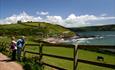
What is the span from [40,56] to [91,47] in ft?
16.9

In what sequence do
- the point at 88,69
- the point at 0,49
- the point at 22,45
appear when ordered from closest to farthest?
the point at 88,69, the point at 22,45, the point at 0,49

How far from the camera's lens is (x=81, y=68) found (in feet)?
55.2

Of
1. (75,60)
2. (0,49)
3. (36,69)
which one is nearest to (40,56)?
(36,69)

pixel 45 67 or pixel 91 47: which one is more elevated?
pixel 91 47

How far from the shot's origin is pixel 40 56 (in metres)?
15.1

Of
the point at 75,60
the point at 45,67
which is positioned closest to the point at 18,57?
the point at 45,67

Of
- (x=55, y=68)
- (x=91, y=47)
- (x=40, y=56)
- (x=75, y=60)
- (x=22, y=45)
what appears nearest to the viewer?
(x=91, y=47)

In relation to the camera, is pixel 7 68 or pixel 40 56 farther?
pixel 40 56

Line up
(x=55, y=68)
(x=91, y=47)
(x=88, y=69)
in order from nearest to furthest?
(x=91, y=47) → (x=55, y=68) → (x=88, y=69)

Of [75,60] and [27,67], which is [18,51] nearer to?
[27,67]

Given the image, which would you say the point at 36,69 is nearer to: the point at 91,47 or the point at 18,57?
the point at 91,47

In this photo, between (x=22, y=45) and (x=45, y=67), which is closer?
(x=45, y=67)

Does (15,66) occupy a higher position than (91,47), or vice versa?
(91,47)

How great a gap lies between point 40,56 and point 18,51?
2818mm
